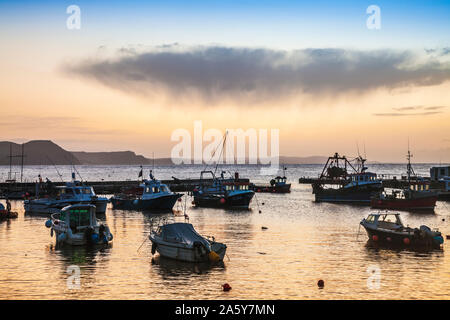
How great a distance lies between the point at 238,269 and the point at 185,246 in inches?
148

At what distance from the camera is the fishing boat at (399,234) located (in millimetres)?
38094

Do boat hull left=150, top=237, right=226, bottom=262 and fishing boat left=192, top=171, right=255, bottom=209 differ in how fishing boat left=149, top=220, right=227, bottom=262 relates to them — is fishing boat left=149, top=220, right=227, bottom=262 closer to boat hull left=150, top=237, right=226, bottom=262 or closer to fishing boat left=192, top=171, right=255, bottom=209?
boat hull left=150, top=237, right=226, bottom=262

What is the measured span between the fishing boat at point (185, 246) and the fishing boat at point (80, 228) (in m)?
6.49

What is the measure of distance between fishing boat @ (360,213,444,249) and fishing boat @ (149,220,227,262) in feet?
47.2

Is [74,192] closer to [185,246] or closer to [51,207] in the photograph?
[51,207]

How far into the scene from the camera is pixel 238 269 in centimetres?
3094

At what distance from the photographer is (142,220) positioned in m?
60.0

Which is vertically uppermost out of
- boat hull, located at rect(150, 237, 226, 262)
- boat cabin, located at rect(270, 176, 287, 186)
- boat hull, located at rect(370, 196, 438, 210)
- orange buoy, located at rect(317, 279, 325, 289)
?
boat cabin, located at rect(270, 176, 287, 186)

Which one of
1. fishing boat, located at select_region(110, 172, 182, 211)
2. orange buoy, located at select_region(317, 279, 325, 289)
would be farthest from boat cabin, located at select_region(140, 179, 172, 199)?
orange buoy, located at select_region(317, 279, 325, 289)

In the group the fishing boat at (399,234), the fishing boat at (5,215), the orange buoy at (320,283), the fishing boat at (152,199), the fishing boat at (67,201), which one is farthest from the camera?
the fishing boat at (152,199)

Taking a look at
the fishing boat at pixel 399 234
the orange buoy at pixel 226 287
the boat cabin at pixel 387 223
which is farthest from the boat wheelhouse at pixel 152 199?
the orange buoy at pixel 226 287

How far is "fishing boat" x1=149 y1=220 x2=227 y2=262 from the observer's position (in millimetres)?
31859

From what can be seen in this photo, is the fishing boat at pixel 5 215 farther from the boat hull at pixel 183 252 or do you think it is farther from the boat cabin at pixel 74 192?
the boat hull at pixel 183 252
